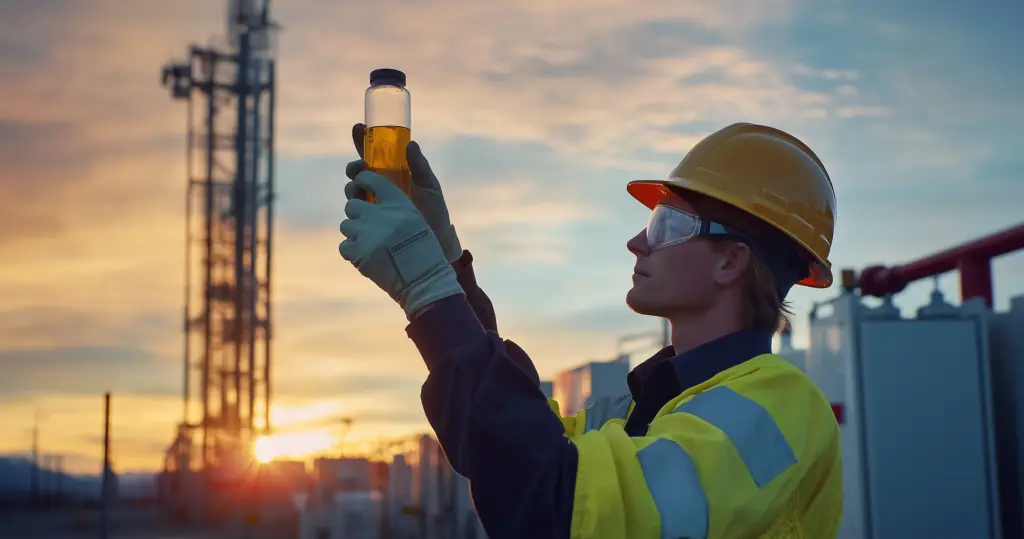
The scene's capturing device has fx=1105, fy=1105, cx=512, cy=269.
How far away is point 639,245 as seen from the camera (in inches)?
103

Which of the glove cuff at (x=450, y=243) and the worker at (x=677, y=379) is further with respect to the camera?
the glove cuff at (x=450, y=243)

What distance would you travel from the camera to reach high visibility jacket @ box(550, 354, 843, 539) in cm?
190

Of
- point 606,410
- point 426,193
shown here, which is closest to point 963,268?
point 606,410

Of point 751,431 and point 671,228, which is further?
point 671,228

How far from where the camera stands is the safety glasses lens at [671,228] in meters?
2.58

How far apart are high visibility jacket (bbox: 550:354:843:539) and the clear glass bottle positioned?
29.2 inches

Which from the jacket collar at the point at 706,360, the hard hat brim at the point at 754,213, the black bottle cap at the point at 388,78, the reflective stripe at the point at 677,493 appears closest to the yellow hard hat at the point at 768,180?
the hard hat brim at the point at 754,213

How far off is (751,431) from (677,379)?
0.44 metres

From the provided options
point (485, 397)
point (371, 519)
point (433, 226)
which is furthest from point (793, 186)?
point (371, 519)

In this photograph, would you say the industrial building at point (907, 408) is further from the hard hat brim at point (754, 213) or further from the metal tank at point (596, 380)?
the hard hat brim at point (754, 213)

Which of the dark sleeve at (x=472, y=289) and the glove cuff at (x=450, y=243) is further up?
the glove cuff at (x=450, y=243)

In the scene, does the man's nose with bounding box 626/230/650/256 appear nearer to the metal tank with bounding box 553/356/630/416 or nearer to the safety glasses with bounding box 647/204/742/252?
the safety glasses with bounding box 647/204/742/252

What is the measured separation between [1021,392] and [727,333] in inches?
261

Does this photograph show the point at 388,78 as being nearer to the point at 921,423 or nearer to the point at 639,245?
the point at 639,245
